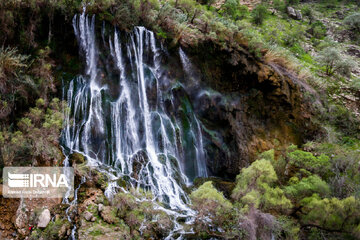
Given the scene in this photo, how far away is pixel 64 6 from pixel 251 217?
12.5m

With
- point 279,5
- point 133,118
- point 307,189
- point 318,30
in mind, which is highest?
point 279,5

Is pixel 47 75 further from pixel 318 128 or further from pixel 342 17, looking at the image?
pixel 342 17

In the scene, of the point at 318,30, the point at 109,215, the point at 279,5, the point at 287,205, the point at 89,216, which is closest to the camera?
the point at 89,216

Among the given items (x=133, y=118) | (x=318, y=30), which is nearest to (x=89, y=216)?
(x=133, y=118)

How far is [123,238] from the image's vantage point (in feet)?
23.6

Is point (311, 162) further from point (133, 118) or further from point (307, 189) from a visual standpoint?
point (133, 118)

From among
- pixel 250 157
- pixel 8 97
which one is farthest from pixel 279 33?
pixel 8 97

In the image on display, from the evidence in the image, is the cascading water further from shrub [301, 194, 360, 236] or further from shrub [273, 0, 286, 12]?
shrub [273, 0, 286, 12]

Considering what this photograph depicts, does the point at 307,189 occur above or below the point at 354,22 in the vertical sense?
below

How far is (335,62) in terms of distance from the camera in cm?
1961

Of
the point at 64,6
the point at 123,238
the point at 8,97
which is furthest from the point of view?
the point at 64,6

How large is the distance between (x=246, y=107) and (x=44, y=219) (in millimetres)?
11799

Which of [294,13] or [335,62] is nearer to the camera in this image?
[335,62]

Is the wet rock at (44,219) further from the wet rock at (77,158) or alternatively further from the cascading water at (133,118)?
the cascading water at (133,118)
